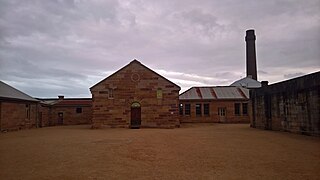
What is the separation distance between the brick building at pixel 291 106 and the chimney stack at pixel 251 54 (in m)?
26.2

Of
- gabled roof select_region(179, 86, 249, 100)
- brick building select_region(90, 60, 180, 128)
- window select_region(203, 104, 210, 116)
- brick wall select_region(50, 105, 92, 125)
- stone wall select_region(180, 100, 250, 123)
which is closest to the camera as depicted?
brick building select_region(90, 60, 180, 128)

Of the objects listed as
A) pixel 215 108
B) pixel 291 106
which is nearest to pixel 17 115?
pixel 215 108

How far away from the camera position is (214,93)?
35.6m

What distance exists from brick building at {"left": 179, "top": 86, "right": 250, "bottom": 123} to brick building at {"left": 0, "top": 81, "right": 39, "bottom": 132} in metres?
17.1

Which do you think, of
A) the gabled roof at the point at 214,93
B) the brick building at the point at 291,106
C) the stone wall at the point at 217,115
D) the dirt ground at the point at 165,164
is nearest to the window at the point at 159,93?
the stone wall at the point at 217,115

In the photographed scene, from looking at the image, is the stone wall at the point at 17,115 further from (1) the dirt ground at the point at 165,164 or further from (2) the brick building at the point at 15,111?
(1) the dirt ground at the point at 165,164

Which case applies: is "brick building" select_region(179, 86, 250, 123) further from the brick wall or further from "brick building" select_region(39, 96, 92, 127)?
"brick building" select_region(39, 96, 92, 127)

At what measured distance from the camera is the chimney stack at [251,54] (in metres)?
48.5

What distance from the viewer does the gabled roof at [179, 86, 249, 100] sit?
34.0 m

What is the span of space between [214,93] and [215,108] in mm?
2790

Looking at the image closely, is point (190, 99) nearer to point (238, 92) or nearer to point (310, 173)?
point (238, 92)

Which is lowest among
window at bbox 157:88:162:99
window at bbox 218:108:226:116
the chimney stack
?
window at bbox 218:108:226:116

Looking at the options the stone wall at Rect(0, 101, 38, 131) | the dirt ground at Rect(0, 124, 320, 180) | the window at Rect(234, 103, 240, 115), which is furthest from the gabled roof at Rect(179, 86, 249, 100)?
the dirt ground at Rect(0, 124, 320, 180)

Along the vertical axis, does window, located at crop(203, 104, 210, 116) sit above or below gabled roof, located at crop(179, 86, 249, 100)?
below
